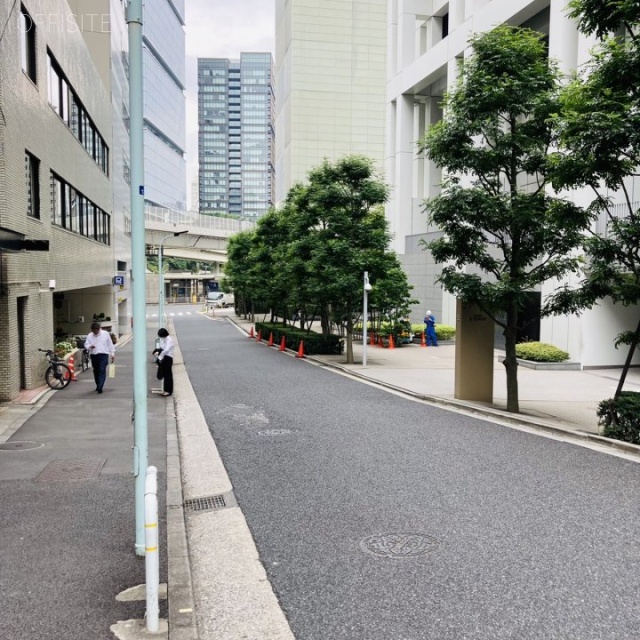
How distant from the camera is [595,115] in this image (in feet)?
33.0

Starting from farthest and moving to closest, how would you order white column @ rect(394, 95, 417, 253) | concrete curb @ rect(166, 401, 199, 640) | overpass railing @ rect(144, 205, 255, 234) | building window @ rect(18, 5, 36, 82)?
1. overpass railing @ rect(144, 205, 255, 234)
2. white column @ rect(394, 95, 417, 253)
3. building window @ rect(18, 5, 36, 82)
4. concrete curb @ rect(166, 401, 199, 640)

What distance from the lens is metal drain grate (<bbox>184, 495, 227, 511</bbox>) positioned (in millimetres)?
7711

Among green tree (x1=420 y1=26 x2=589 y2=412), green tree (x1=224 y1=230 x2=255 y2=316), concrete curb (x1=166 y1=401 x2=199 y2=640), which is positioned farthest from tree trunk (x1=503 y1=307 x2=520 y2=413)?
green tree (x1=224 y1=230 x2=255 y2=316)

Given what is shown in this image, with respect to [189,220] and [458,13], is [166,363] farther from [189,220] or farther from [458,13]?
[189,220]

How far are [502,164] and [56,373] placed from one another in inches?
487

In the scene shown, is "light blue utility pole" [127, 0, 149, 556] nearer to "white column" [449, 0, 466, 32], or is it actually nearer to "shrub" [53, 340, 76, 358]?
"shrub" [53, 340, 76, 358]

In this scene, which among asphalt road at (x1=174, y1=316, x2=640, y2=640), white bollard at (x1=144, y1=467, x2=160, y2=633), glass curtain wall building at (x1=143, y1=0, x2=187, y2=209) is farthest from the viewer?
glass curtain wall building at (x1=143, y1=0, x2=187, y2=209)

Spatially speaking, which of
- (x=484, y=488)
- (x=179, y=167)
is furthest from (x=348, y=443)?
(x=179, y=167)

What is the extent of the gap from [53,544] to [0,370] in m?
9.54

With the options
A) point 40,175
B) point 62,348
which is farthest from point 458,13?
point 62,348

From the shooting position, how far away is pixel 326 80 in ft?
275

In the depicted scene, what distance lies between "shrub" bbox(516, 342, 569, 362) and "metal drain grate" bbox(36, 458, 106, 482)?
17882 mm

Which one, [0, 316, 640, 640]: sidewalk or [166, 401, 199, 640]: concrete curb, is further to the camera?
[0, 316, 640, 640]: sidewalk

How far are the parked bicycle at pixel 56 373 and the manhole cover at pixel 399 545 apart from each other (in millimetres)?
12772
